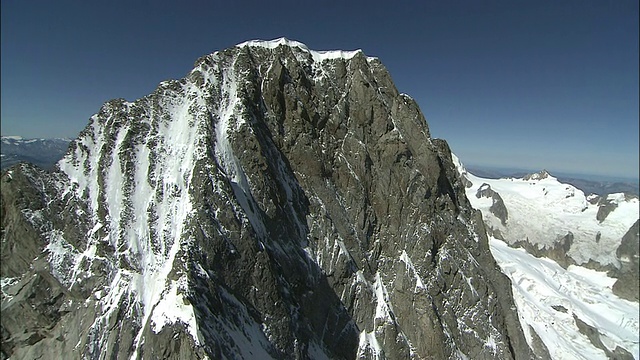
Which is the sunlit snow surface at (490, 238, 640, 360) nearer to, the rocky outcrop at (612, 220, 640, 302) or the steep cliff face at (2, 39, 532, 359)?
the rocky outcrop at (612, 220, 640, 302)

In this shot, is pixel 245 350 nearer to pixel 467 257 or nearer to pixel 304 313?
pixel 304 313

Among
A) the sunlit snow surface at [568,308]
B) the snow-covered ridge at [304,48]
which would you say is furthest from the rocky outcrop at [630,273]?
the snow-covered ridge at [304,48]

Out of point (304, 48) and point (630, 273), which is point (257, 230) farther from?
point (630, 273)

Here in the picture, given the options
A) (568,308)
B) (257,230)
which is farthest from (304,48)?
(568,308)

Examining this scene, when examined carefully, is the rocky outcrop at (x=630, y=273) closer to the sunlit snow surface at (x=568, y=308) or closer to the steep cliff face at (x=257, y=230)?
the sunlit snow surface at (x=568, y=308)

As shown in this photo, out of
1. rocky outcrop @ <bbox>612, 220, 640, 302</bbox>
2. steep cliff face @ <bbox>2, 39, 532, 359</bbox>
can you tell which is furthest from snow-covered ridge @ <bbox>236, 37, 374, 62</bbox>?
rocky outcrop @ <bbox>612, 220, 640, 302</bbox>

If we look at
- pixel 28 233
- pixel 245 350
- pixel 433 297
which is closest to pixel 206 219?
pixel 245 350
